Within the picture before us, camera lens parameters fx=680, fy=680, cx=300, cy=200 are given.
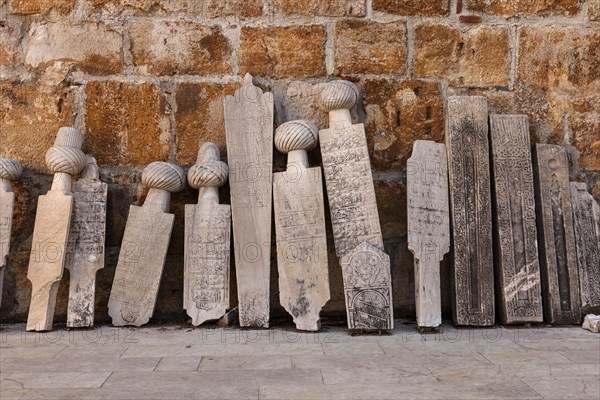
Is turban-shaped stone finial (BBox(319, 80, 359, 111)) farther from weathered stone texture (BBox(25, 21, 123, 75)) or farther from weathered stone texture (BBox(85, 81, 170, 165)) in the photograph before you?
weathered stone texture (BBox(25, 21, 123, 75))

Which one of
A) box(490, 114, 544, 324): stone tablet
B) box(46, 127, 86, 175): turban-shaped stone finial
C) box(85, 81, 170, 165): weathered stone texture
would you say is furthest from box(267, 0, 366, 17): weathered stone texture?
box(46, 127, 86, 175): turban-shaped stone finial

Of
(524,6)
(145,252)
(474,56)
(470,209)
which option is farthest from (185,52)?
(524,6)

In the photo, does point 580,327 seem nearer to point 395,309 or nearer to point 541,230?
point 541,230

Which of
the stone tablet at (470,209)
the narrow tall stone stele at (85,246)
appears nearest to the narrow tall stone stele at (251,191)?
the narrow tall stone stele at (85,246)

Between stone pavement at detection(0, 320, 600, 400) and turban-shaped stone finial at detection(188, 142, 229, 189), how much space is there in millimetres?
708

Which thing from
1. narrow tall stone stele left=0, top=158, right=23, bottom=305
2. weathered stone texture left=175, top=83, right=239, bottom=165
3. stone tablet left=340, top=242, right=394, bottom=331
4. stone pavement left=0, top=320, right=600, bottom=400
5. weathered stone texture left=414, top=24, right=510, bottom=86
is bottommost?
stone pavement left=0, top=320, right=600, bottom=400

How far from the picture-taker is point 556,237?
3361 mm

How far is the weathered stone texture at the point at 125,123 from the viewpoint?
3582 millimetres

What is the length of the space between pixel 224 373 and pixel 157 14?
210 cm

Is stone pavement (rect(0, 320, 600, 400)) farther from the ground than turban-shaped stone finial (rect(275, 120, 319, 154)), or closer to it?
closer to it

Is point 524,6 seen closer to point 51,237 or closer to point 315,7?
point 315,7

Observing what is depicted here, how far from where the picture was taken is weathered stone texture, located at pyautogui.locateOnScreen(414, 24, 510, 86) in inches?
144

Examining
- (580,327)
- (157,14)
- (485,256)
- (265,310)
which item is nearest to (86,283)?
(265,310)

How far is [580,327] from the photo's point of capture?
3240 millimetres
